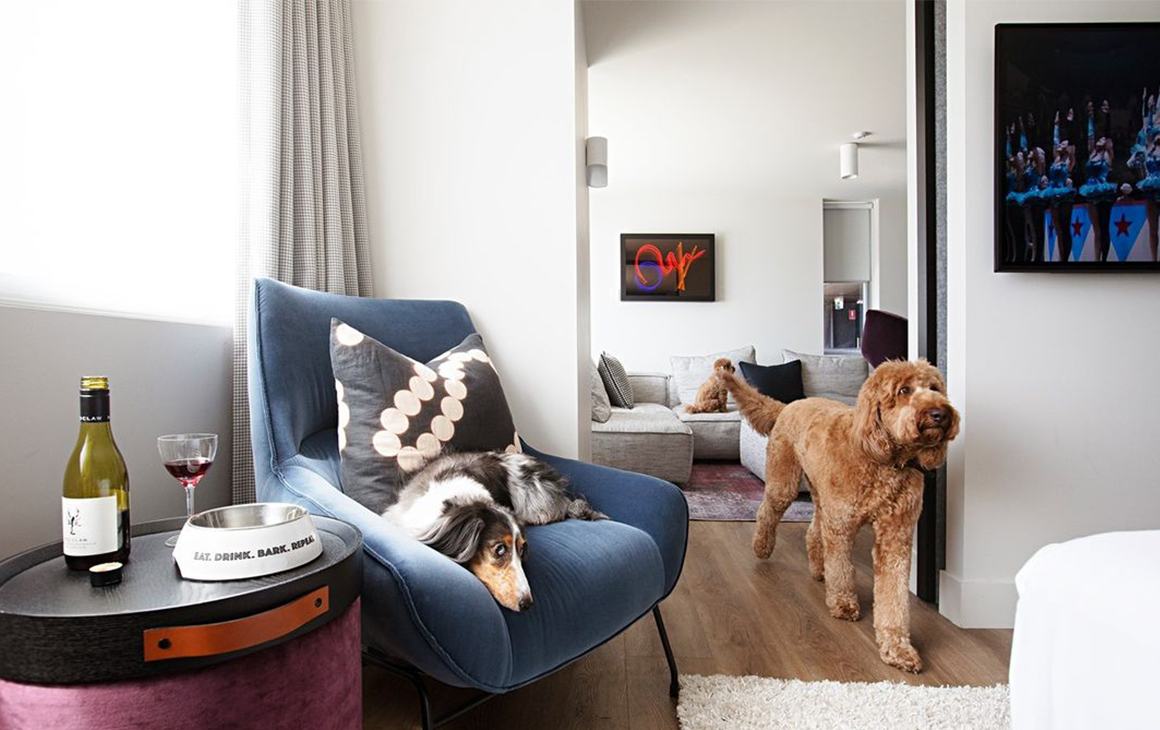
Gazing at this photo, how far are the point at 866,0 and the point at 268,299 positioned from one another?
281cm

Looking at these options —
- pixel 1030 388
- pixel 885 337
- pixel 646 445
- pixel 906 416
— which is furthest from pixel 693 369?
pixel 906 416

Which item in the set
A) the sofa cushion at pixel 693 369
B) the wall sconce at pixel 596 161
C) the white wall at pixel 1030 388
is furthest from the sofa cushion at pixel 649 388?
the white wall at pixel 1030 388

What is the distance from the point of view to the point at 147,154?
58.0 inches

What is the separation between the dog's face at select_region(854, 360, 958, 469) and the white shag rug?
1.99ft

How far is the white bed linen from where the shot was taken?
70 cm

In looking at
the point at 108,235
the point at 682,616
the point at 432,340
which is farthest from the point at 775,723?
the point at 108,235

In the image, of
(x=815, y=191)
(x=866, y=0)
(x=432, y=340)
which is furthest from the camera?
(x=815, y=191)

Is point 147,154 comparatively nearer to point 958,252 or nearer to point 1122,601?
point 1122,601

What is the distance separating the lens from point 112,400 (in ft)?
4.24

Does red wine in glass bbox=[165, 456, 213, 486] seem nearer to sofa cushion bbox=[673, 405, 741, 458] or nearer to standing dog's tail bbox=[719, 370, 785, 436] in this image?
standing dog's tail bbox=[719, 370, 785, 436]

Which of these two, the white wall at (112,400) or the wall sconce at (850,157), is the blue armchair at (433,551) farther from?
the wall sconce at (850,157)

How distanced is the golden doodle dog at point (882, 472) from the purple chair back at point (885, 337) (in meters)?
0.68

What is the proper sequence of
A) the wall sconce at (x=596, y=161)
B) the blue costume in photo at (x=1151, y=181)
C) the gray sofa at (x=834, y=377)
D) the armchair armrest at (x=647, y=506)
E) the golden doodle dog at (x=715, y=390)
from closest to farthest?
the armchair armrest at (x=647, y=506), the blue costume in photo at (x=1151, y=181), the golden doodle dog at (x=715, y=390), the wall sconce at (x=596, y=161), the gray sofa at (x=834, y=377)

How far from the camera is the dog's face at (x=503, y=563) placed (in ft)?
3.55
